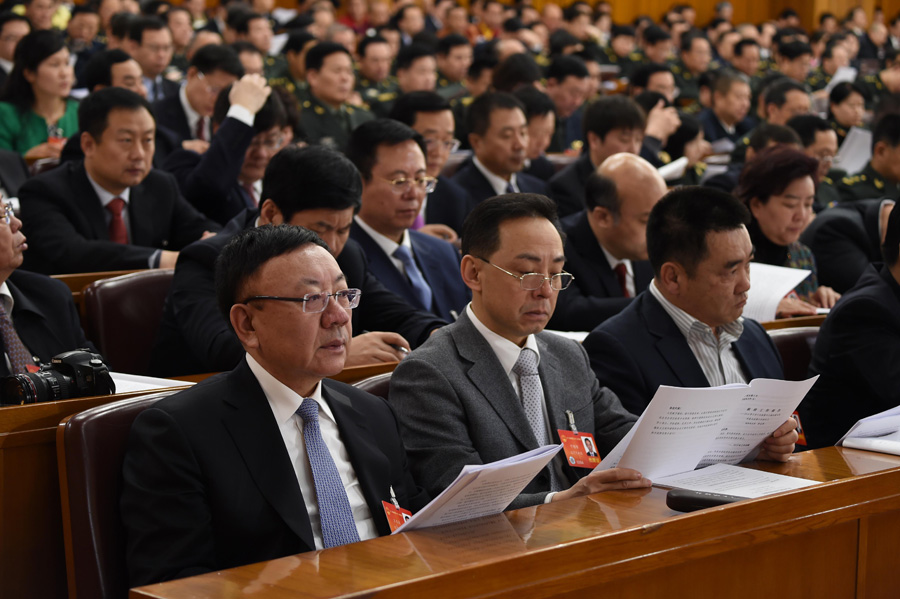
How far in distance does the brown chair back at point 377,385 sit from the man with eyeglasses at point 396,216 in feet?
3.47

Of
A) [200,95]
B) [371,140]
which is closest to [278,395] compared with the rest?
[371,140]

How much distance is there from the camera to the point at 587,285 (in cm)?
321

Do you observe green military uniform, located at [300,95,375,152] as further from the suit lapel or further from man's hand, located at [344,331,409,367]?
the suit lapel

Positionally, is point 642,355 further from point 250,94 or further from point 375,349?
point 250,94

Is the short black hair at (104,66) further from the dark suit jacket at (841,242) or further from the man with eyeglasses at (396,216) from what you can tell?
the dark suit jacket at (841,242)

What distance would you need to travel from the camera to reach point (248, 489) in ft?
4.97

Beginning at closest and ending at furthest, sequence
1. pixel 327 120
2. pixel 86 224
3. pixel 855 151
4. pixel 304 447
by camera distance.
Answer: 1. pixel 304 447
2. pixel 86 224
3. pixel 855 151
4. pixel 327 120

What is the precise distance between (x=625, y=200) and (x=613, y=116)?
148cm

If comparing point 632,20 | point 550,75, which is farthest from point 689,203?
point 632,20

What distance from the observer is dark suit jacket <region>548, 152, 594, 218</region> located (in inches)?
175

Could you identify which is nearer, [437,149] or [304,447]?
[304,447]

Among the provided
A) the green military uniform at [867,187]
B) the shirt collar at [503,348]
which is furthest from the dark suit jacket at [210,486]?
the green military uniform at [867,187]

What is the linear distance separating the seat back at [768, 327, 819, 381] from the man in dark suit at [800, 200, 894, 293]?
3.85 feet

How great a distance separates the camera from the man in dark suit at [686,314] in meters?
2.22
